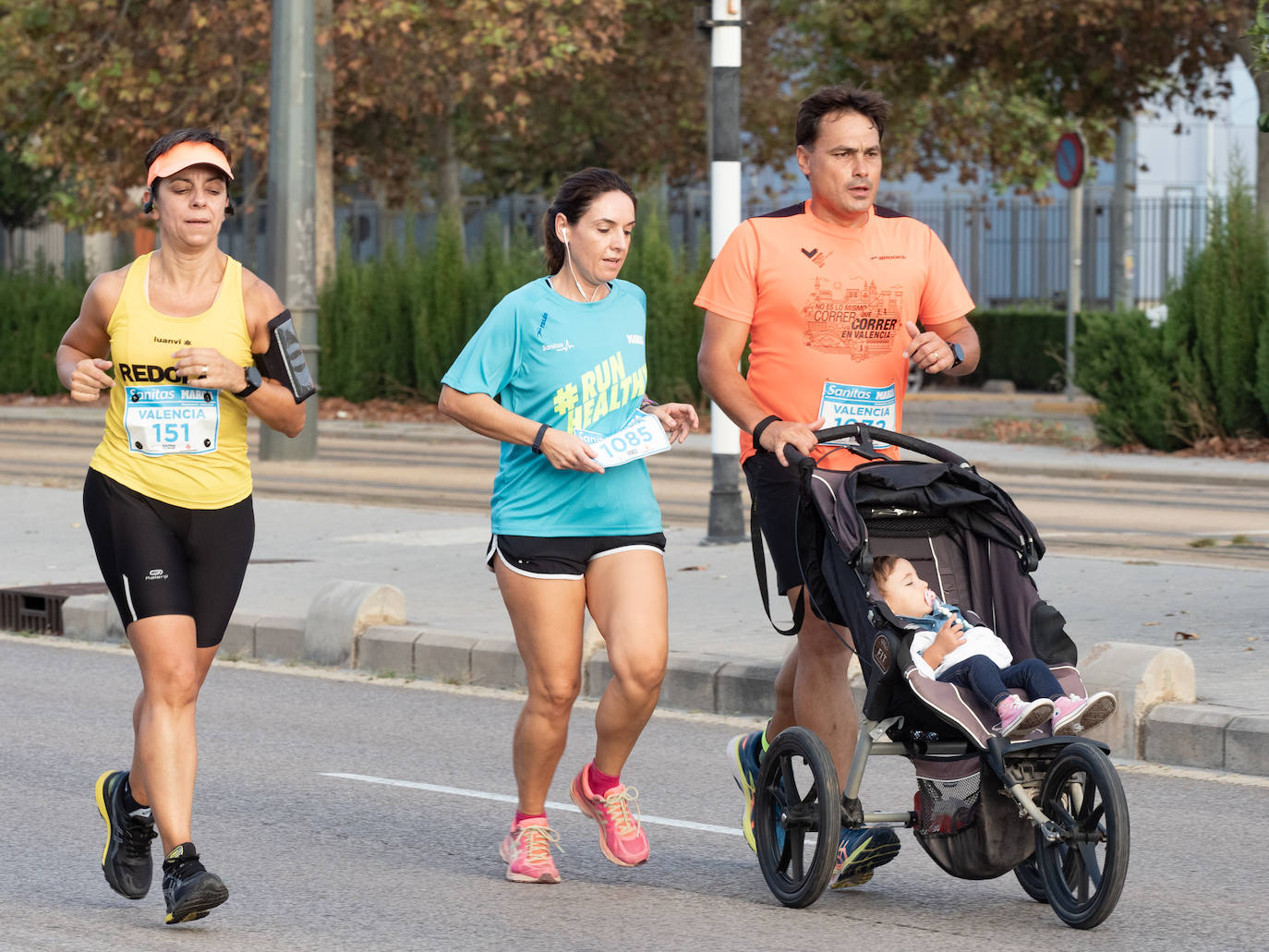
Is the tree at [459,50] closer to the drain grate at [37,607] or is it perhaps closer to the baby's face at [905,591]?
the drain grate at [37,607]

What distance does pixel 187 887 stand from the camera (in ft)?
17.5

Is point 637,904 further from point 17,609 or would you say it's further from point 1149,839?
point 17,609

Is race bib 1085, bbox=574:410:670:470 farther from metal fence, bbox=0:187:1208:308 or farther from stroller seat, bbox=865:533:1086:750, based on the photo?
metal fence, bbox=0:187:1208:308

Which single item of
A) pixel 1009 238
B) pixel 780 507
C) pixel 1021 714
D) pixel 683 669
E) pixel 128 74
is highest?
pixel 128 74

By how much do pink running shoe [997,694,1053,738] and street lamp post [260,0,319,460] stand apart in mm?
15012

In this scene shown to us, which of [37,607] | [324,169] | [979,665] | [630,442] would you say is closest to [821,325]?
[630,442]

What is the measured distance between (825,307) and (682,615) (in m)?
4.73

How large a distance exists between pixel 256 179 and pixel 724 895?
27310 mm

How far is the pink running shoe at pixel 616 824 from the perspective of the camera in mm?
6008

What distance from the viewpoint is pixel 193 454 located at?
5500mm

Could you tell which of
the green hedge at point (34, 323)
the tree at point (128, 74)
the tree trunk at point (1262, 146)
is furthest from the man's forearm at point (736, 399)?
the green hedge at point (34, 323)

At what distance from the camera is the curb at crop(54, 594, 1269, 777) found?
7.64 m

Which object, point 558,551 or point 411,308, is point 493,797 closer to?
point 558,551

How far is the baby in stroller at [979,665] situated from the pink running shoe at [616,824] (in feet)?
3.23
